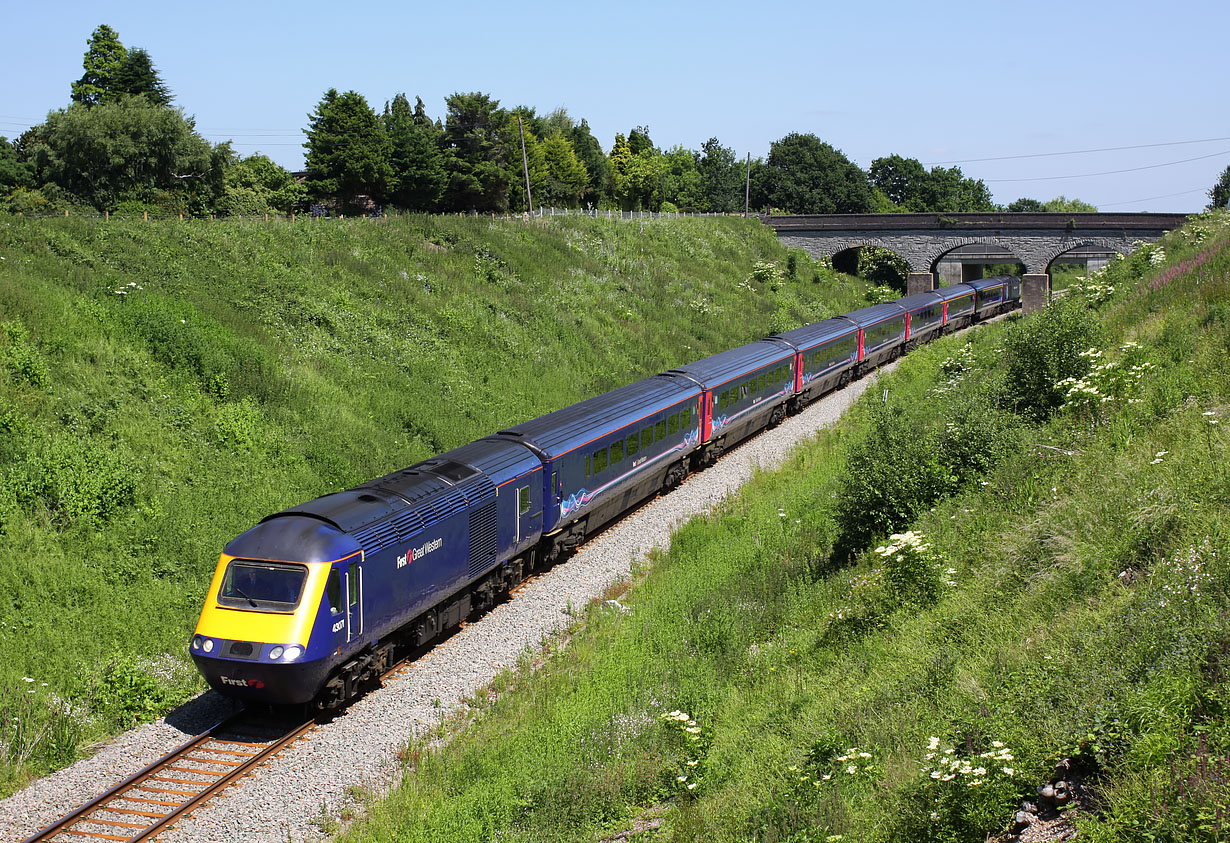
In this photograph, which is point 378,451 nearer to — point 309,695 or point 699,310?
point 309,695

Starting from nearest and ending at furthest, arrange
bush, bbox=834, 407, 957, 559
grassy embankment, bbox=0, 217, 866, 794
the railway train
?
the railway train → grassy embankment, bbox=0, 217, 866, 794 → bush, bbox=834, 407, 957, 559

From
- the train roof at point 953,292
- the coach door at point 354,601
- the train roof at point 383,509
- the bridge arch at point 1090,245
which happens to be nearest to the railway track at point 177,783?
the coach door at point 354,601

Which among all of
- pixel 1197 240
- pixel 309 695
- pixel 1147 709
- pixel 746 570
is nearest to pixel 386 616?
pixel 309 695

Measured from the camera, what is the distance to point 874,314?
4172 centimetres

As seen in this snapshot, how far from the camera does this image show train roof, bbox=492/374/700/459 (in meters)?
19.0

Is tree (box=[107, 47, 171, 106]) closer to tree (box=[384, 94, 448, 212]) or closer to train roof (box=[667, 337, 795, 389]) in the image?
tree (box=[384, 94, 448, 212])

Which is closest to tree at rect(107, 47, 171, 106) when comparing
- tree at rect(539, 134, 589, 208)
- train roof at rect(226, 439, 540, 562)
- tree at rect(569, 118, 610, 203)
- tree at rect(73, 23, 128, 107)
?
tree at rect(73, 23, 128, 107)

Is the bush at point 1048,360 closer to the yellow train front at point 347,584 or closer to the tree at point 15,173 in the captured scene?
the yellow train front at point 347,584

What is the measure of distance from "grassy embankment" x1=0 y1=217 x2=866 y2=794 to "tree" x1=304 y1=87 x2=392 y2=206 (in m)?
24.1

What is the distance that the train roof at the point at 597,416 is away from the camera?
1902 centimetres

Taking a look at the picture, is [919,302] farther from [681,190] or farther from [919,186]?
[919,186]

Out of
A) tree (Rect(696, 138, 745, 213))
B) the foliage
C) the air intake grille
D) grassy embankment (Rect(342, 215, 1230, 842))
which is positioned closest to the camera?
grassy embankment (Rect(342, 215, 1230, 842))

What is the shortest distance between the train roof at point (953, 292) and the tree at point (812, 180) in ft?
183

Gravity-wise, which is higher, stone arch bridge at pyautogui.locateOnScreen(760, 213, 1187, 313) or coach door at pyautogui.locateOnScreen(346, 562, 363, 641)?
stone arch bridge at pyautogui.locateOnScreen(760, 213, 1187, 313)
